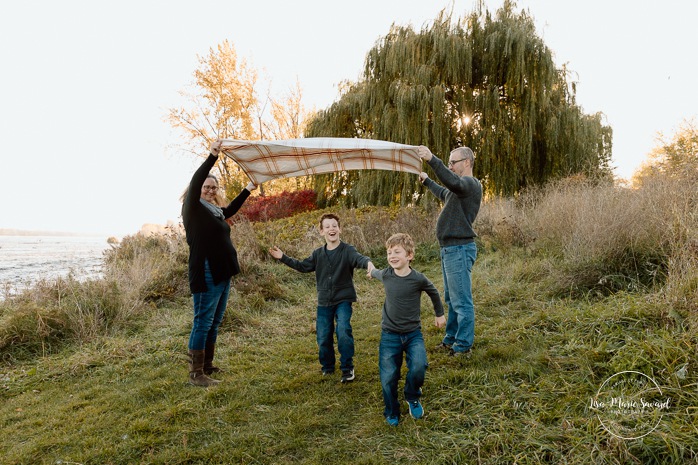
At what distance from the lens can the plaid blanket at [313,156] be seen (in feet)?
15.1

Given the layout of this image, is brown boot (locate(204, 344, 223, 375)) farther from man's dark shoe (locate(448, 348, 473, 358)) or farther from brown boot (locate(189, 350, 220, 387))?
man's dark shoe (locate(448, 348, 473, 358))

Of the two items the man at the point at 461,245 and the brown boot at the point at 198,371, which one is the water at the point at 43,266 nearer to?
the brown boot at the point at 198,371

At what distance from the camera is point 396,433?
305 centimetres

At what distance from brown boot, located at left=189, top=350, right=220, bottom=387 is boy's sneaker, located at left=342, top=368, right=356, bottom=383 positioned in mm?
1270

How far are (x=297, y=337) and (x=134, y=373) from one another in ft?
6.65

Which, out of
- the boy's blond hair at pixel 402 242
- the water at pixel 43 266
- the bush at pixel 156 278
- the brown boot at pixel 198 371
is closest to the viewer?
the boy's blond hair at pixel 402 242

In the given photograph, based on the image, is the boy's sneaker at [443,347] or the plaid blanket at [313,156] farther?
the plaid blanket at [313,156]

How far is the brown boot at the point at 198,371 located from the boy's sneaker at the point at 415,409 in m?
1.99

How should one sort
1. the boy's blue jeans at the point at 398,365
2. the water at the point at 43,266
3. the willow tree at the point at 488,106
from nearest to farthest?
the boy's blue jeans at the point at 398,365 → the water at the point at 43,266 → the willow tree at the point at 488,106

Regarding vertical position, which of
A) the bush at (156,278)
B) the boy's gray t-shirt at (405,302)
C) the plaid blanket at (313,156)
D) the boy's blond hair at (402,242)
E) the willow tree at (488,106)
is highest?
the willow tree at (488,106)

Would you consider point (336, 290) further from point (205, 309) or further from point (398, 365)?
point (205, 309)

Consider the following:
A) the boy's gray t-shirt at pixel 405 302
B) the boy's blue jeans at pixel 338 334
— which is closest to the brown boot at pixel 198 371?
the boy's blue jeans at pixel 338 334

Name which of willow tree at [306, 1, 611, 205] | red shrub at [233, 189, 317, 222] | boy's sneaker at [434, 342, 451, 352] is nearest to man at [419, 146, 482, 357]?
boy's sneaker at [434, 342, 451, 352]

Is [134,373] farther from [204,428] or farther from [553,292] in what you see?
[553,292]
